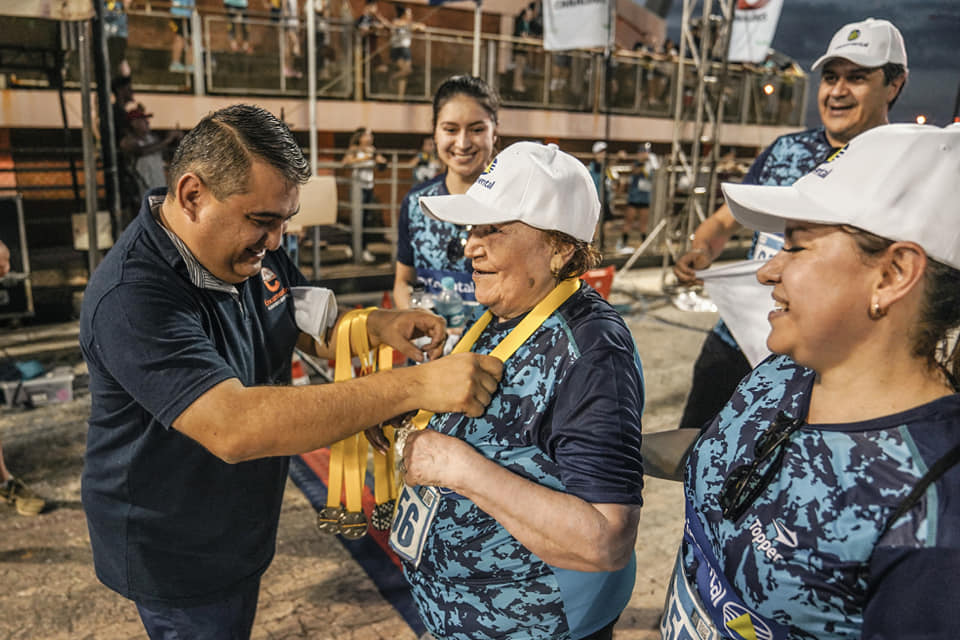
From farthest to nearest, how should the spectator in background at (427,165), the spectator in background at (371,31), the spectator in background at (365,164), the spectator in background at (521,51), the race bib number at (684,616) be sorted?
the spectator in background at (521,51)
the spectator in background at (371,31)
the spectator in background at (427,165)
the spectator in background at (365,164)
the race bib number at (684,616)

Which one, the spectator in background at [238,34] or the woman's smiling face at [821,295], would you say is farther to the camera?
the spectator in background at [238,34]

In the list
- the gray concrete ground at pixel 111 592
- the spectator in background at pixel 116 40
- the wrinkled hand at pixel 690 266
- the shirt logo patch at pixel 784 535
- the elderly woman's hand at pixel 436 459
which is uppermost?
the spectator in background at pixel 116 40

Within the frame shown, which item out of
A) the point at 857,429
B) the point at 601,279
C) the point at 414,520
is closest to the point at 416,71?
the point at 601,279

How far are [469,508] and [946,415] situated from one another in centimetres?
104

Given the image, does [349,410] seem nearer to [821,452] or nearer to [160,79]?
[821,452]

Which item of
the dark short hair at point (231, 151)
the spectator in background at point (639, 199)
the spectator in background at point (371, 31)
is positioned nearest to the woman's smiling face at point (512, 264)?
the dark short hair at point (231, 151)

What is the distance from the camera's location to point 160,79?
1220 centimetres

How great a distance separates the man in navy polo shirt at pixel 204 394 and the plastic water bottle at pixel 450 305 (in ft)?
4.67

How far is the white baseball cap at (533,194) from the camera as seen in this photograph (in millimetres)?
1707

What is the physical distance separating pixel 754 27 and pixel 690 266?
926 cm

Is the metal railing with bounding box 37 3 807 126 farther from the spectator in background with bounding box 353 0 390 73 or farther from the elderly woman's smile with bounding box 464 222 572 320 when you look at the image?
the elderly woman's smile with bounding box 464 222 572 320

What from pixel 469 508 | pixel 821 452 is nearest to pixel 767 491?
pixel 821 452

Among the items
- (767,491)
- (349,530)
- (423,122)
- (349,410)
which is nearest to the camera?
(767,491)

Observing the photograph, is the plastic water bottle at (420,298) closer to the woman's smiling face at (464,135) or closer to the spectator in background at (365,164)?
the woman's smiling face at (464,135)
